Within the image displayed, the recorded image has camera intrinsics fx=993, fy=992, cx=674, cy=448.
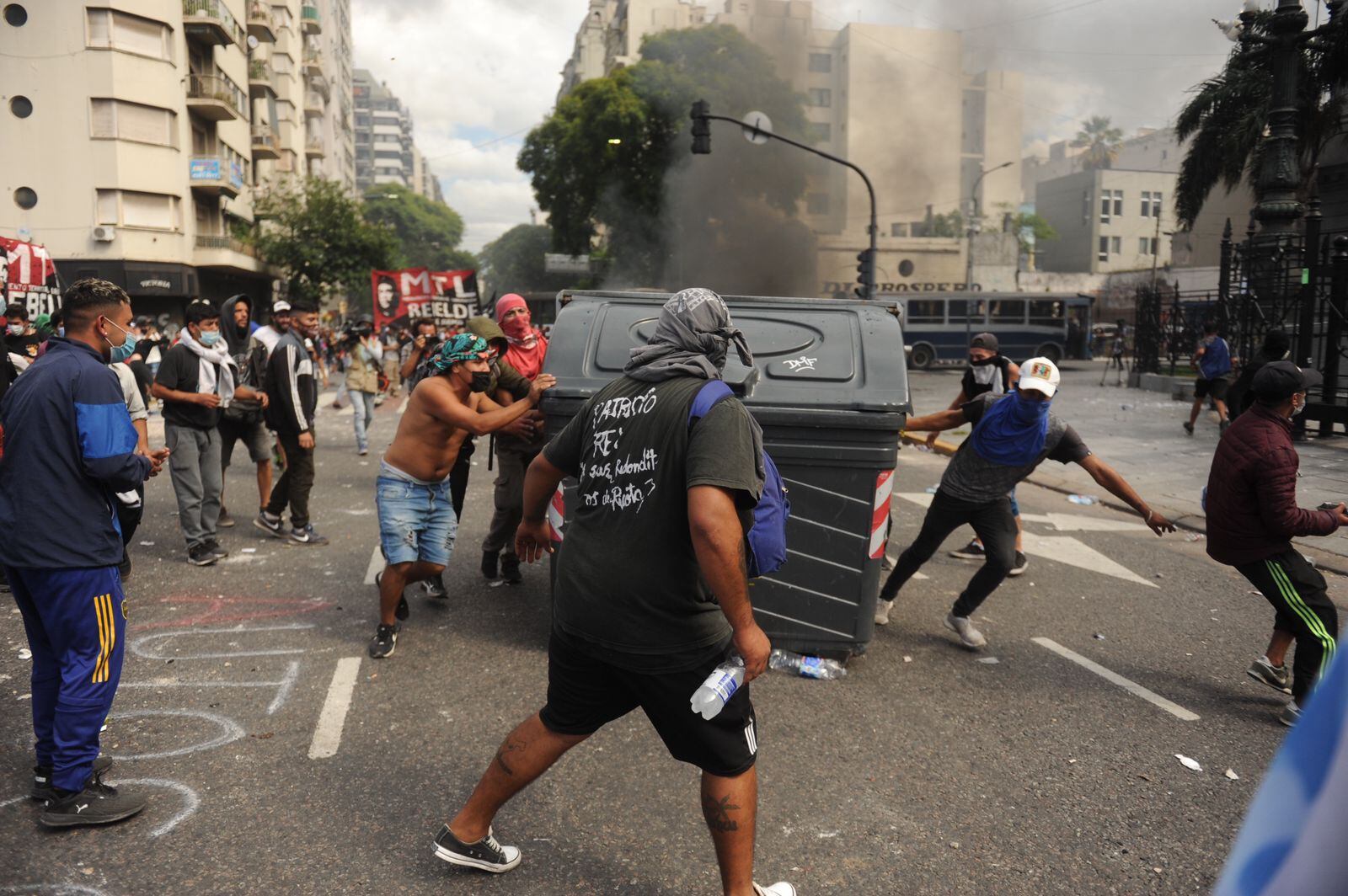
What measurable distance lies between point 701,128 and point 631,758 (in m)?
17.2

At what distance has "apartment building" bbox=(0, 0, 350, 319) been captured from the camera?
98.7 ft

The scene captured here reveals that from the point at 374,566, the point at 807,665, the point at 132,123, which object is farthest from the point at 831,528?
the point at 132,123

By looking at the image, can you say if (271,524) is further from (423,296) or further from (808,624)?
(423,296)

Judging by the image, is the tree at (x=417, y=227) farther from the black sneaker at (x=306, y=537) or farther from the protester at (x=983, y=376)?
the protester at (x=983, y=376)

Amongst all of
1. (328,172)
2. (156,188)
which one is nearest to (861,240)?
(156,188)

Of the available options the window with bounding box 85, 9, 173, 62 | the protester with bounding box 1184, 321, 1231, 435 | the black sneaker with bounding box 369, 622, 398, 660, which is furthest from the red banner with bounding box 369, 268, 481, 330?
the window with bounding box 85, 9, 173, 62

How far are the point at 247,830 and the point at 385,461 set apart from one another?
85.3 inches

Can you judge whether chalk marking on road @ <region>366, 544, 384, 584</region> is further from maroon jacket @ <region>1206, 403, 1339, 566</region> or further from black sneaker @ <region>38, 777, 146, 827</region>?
maroon jacket @ <region>1206, 403, 1339, 566</region>

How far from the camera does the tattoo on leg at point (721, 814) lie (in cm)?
258

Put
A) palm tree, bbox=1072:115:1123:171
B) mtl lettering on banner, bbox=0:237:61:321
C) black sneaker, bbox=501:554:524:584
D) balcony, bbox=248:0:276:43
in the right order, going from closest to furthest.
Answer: black sneaker, bbox=501:554:524:584, mtl lettering on banner, bbox=0:237:61:321, balcony, bbox=248:0:276:43, palm tree, bbox=1072:115:1123:171

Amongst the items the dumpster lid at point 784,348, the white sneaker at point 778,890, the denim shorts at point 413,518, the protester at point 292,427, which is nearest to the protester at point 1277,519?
the dumpster lid at point 784,348

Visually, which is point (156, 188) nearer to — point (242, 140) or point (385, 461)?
point (242, 140)

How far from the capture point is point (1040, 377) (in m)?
4.86

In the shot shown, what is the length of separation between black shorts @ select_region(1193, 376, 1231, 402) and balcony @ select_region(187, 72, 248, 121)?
32526 millimetres
